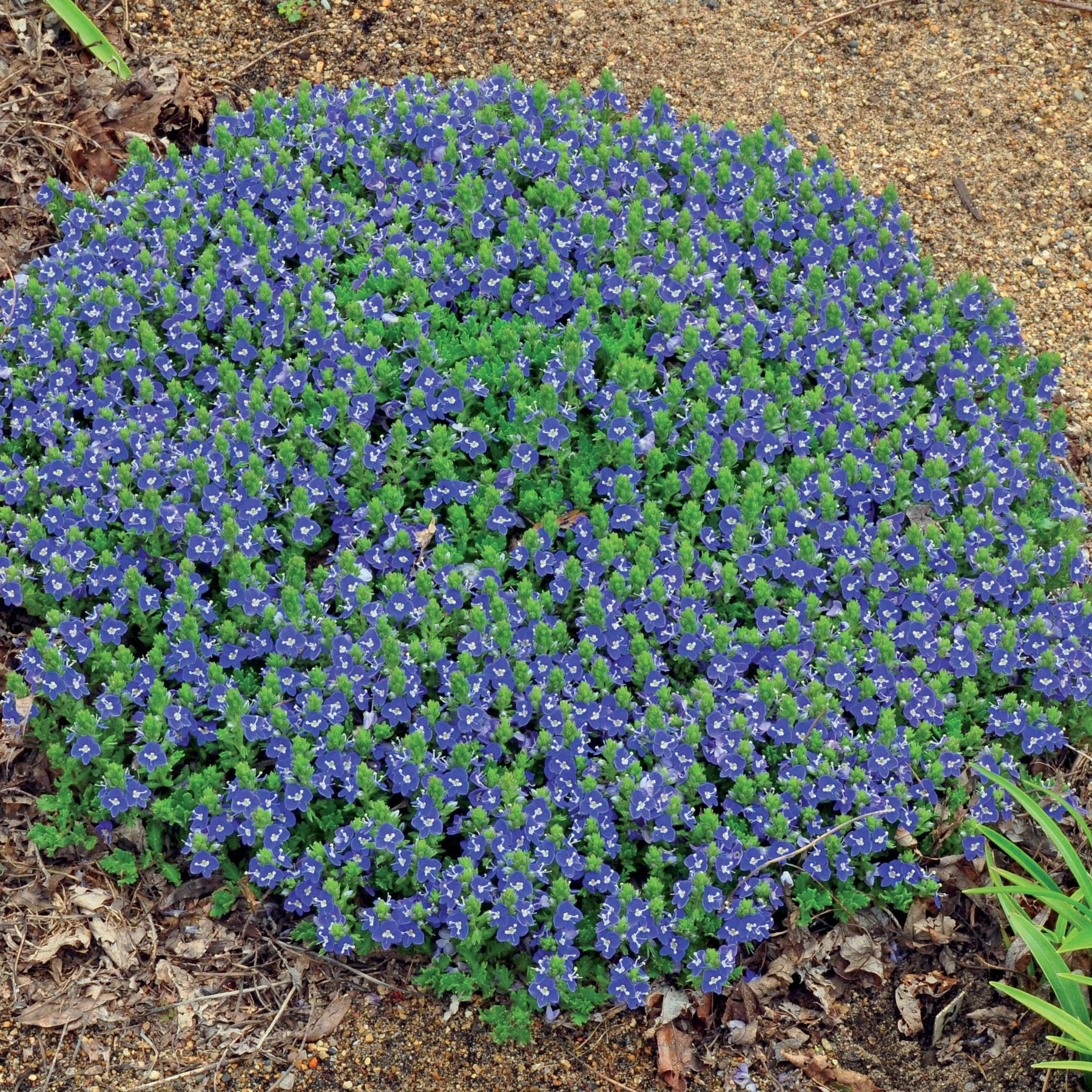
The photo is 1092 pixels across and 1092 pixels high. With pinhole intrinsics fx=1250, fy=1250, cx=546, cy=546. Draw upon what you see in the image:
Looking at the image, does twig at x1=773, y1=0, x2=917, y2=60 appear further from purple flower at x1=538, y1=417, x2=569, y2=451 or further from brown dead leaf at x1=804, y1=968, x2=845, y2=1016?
brown dead leaf at x1=804, y1=968, x2=845, y2=1016

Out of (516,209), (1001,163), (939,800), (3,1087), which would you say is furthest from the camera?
(1001,163)

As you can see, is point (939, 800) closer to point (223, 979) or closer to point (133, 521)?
point (223, 979)

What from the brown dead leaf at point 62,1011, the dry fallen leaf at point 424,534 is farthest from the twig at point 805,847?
the brown dead leaf at point 62,1011

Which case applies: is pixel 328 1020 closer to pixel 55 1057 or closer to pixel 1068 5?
pixel 55 1057

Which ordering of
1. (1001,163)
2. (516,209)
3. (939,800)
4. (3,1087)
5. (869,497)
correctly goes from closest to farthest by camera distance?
(3,1087), (939,800), (869,497), (516,209), (1001,163)

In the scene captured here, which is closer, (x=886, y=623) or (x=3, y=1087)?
(x=3, y=1087)

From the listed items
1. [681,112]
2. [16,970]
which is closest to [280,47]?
[681,112]

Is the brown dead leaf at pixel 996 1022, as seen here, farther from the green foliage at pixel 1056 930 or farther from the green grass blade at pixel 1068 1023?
the green grass blade at pixel 1068 1023

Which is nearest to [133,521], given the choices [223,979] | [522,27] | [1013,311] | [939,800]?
[223,979]
